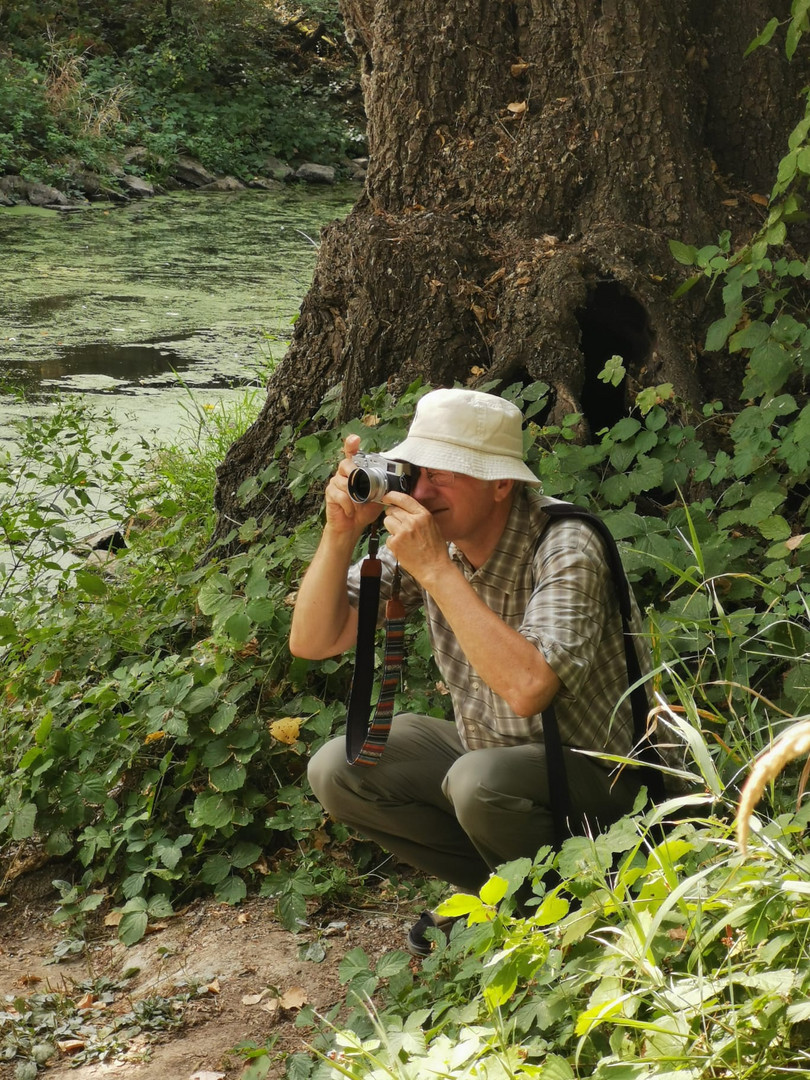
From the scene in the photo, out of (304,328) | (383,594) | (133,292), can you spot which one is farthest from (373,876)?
(133,292)

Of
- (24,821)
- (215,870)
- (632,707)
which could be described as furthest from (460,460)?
(24,821)

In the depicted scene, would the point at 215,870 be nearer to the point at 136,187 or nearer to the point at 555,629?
the point at 555,629

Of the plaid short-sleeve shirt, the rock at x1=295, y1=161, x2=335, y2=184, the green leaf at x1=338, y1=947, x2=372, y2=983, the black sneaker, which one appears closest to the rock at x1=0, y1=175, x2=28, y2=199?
the rock at x1=295, y1=161, x2=335, y2=184

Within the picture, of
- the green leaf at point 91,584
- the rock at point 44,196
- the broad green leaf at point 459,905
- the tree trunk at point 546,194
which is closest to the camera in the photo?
the broad green leaf at point 459,905

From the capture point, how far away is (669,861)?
52.8 inches

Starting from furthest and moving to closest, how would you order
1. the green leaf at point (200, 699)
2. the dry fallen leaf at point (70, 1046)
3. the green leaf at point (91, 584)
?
the green leaf at point (91, 584) → the green leaf at point (200, 699) → the dry fallen leaf at point (70, 1046)

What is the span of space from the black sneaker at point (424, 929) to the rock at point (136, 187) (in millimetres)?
12487

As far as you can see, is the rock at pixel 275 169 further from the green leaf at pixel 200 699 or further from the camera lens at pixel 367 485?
the camera lens at pixel 367 485

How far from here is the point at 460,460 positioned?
2027mm

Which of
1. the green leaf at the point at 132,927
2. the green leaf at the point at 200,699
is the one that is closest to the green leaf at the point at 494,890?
the green leaf at the point at 132,927

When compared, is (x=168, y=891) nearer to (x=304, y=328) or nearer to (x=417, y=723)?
(x=417, y=723)

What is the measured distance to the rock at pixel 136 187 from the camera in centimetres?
1359

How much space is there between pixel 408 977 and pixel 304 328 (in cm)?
212

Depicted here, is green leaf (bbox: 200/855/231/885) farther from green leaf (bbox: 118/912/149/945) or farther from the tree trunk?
the tree trunk
